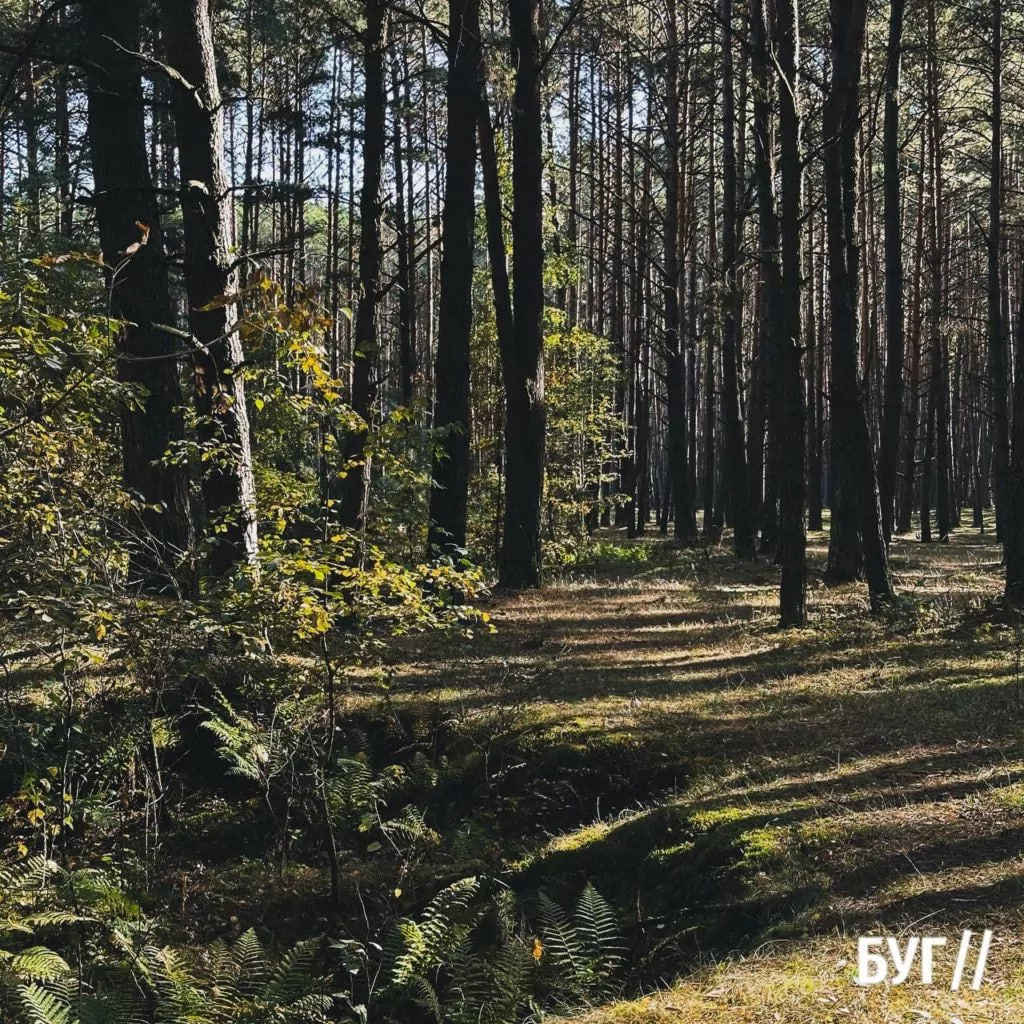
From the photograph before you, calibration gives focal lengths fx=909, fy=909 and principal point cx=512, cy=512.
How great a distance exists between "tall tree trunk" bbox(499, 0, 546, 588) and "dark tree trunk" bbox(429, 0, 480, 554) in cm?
152

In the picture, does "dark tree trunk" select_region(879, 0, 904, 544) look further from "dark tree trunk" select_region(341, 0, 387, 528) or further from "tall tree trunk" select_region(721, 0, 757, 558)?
"dark tree trunk" select_region(341, 0, 387, 528)

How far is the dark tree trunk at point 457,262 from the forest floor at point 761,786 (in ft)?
5.60

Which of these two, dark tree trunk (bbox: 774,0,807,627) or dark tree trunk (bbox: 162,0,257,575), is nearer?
dark tree trunk (bbox: 162,0,257,575)

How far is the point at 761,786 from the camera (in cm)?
571

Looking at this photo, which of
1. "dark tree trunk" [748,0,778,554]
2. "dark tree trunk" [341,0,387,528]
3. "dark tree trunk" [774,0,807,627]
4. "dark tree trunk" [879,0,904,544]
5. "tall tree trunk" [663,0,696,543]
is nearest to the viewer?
"dark tree trunk" [774,0,807,627]

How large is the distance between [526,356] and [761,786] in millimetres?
8527

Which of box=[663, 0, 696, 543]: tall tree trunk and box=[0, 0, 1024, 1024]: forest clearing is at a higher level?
box=[663, 0, 696, 543]: tall tree trunk

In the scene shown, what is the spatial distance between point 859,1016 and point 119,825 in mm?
5278

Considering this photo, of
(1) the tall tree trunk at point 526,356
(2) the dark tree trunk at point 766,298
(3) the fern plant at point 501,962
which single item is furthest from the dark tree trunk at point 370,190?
(3) the fern plant at point 501,962

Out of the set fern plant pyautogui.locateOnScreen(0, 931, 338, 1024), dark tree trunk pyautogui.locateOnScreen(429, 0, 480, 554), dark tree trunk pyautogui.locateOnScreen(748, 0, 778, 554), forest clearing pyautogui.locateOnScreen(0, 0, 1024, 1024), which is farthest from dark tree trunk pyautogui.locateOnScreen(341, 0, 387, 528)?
fern plant pyautogui.locateOnScreen(0, 931, 338, 1024)

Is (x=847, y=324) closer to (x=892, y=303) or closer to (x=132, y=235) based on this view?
(x=892, y=303)

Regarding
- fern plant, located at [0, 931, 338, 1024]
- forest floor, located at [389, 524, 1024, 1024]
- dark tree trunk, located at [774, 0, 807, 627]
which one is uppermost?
dark tree trunk, located at [774, 0, 807, 627]

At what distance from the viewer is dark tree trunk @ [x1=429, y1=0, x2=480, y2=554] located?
36.8 ft

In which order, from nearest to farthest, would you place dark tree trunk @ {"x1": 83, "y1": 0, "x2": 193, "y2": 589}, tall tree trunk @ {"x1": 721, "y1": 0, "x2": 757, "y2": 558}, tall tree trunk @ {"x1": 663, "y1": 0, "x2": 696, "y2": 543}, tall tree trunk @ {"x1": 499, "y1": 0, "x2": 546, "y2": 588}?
dark tree trunk @ {"x1": 83, "y1": 0, "x2": 193, "y2": 589}
tall tree trunk @ {"x1": 499, "y1": 0, "x2": 546, "y2": 588}
tall tree trunk @ {"x1": 721, "y1": 0, "x2": 757, "y2": 558}
tall tree trunk @ {"x1": 663, "y1": 0, "x2": 696, "y2": 543}
